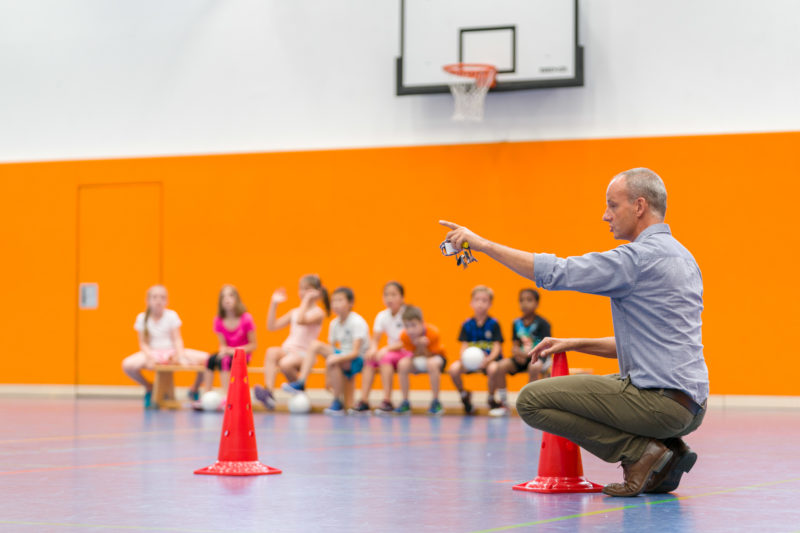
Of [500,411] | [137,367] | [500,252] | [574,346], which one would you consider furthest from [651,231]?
[137,367]

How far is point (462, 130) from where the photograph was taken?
12.8 metres

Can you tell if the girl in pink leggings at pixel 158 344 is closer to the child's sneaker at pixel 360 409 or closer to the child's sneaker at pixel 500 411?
the child's sneaker at pixel 360 409

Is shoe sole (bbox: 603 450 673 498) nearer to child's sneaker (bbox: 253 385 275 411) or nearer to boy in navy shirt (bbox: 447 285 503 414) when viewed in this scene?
boy in navy shirt (bbox: 447 285 503 414)

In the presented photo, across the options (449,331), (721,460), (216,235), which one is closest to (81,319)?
(216,235)

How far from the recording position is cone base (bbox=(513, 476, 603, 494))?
470 centimetres

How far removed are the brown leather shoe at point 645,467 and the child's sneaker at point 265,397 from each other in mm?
6731

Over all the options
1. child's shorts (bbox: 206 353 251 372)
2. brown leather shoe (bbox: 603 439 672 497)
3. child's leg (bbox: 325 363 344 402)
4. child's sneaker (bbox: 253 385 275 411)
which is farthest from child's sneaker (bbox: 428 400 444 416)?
brown leather shoe (bbox: 603 439 672 497)

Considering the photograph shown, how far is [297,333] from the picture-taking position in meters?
11.5

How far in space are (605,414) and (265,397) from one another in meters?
6.84

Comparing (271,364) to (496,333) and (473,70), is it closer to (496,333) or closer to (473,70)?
(496,333)

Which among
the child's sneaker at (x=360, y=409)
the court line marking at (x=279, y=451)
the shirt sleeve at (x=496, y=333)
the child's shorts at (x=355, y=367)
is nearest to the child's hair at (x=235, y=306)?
the child's shorts at (x=355, y=367)

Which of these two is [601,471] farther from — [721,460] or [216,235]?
[216,235]

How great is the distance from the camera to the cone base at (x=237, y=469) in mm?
5246

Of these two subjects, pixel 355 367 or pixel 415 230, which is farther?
pixel 415 230
